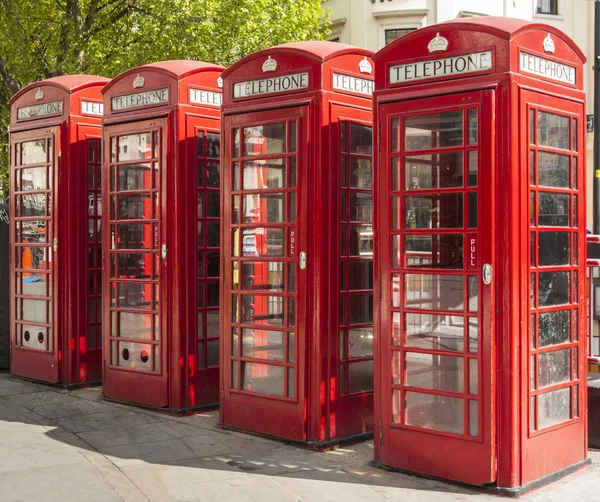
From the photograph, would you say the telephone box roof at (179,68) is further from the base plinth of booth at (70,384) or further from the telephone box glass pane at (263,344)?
the base plinth of booth at (70,384)

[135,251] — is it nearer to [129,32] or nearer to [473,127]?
[473,127]

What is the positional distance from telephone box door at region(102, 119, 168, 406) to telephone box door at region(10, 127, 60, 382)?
1.04 m

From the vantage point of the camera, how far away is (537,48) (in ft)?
17.6

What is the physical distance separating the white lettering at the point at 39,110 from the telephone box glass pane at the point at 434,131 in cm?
453

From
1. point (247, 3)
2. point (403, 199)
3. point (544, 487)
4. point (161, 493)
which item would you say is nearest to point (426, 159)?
point (403, 199)

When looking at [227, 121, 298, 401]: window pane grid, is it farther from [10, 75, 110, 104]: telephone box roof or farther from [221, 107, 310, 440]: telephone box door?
[10, 75, 110, 104]: telephone box roof

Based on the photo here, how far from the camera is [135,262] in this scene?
25.6 feet

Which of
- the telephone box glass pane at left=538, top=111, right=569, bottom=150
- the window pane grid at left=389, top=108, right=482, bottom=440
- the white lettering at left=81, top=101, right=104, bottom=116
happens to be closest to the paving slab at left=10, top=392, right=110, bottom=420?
the white lettering at left=81, top=101, right=104, bottom=116

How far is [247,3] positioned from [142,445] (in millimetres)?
11193

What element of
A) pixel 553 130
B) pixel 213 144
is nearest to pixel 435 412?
pixel 553 130

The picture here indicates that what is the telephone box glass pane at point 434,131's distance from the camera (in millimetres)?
5336

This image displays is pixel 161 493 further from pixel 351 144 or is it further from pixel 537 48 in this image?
pixel 537 48

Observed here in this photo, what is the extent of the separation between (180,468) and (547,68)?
3441mm

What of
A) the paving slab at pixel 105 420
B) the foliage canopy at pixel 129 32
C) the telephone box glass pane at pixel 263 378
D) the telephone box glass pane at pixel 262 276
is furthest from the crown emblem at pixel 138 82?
the foliage canopy at pixel 129 32
